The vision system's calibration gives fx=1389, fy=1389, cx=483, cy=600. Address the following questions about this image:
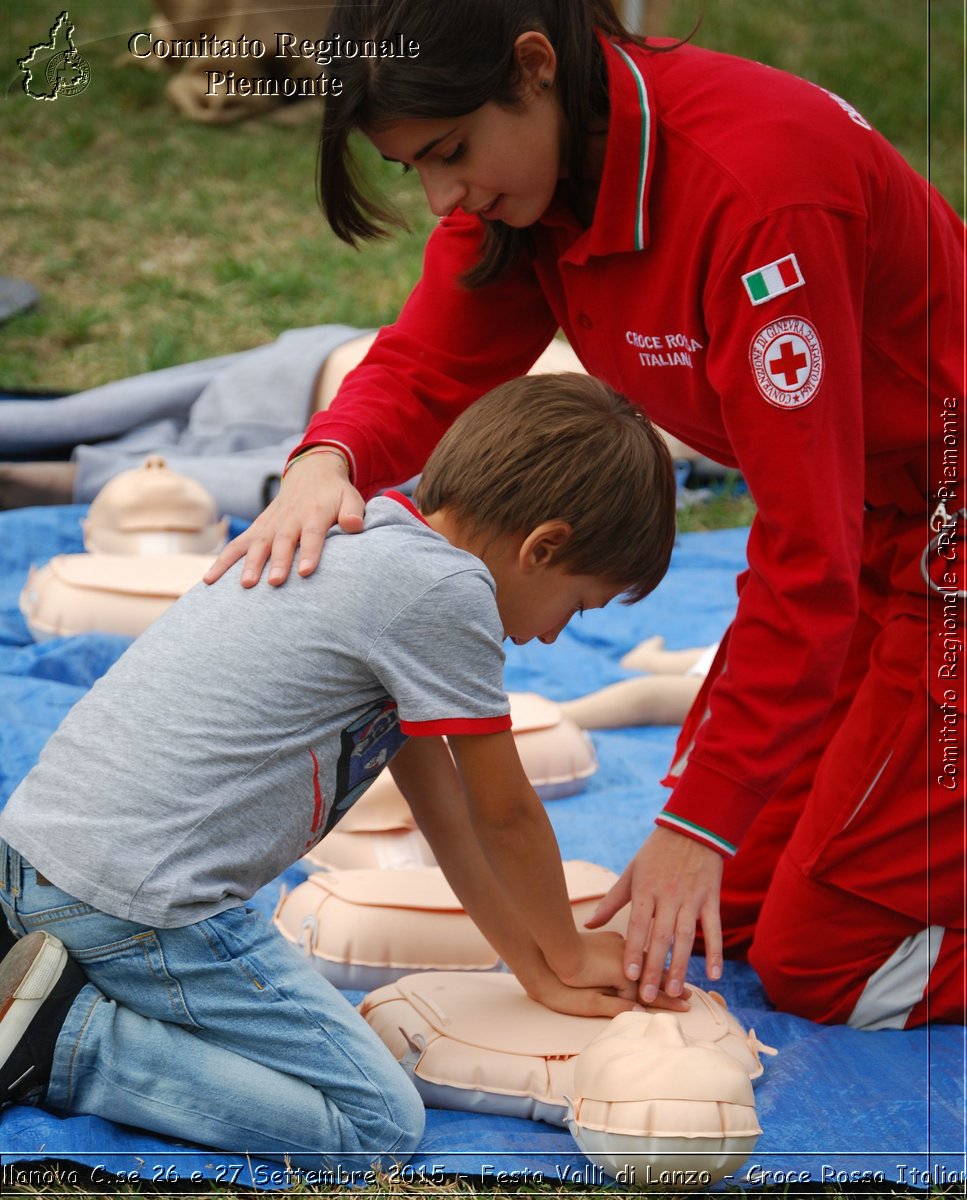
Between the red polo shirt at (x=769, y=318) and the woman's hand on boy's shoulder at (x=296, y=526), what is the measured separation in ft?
1.15

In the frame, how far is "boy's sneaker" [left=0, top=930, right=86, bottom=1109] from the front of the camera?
1178 mm

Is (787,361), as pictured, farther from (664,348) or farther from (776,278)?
(664,348)

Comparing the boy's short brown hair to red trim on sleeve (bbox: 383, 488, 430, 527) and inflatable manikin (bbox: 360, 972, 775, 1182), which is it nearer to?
red trim on sleeve (bbox: 383, 488, 430, 527)

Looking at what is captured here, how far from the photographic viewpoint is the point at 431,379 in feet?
5.44

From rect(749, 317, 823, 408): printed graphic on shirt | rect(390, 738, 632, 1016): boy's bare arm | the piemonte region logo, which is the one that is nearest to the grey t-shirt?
rect(390, 738, 632, 1016): boy's bare arm

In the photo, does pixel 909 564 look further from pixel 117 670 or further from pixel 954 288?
pixel 117 670

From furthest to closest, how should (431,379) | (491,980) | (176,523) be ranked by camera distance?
(176,523) < (431,379) < (491,980)

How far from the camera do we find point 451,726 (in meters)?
1.19

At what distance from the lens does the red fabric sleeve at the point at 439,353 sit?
1.60 metres

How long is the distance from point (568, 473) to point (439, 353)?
46 centimetres

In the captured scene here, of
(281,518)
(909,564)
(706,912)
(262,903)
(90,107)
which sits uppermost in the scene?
(90,107)

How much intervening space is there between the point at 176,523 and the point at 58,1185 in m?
1.51

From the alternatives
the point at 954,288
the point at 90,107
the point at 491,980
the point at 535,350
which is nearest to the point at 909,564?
the point at 954,288

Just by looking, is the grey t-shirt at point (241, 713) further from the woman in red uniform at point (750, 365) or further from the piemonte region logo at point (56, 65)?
the piemonte region logo at point (56, 65)
